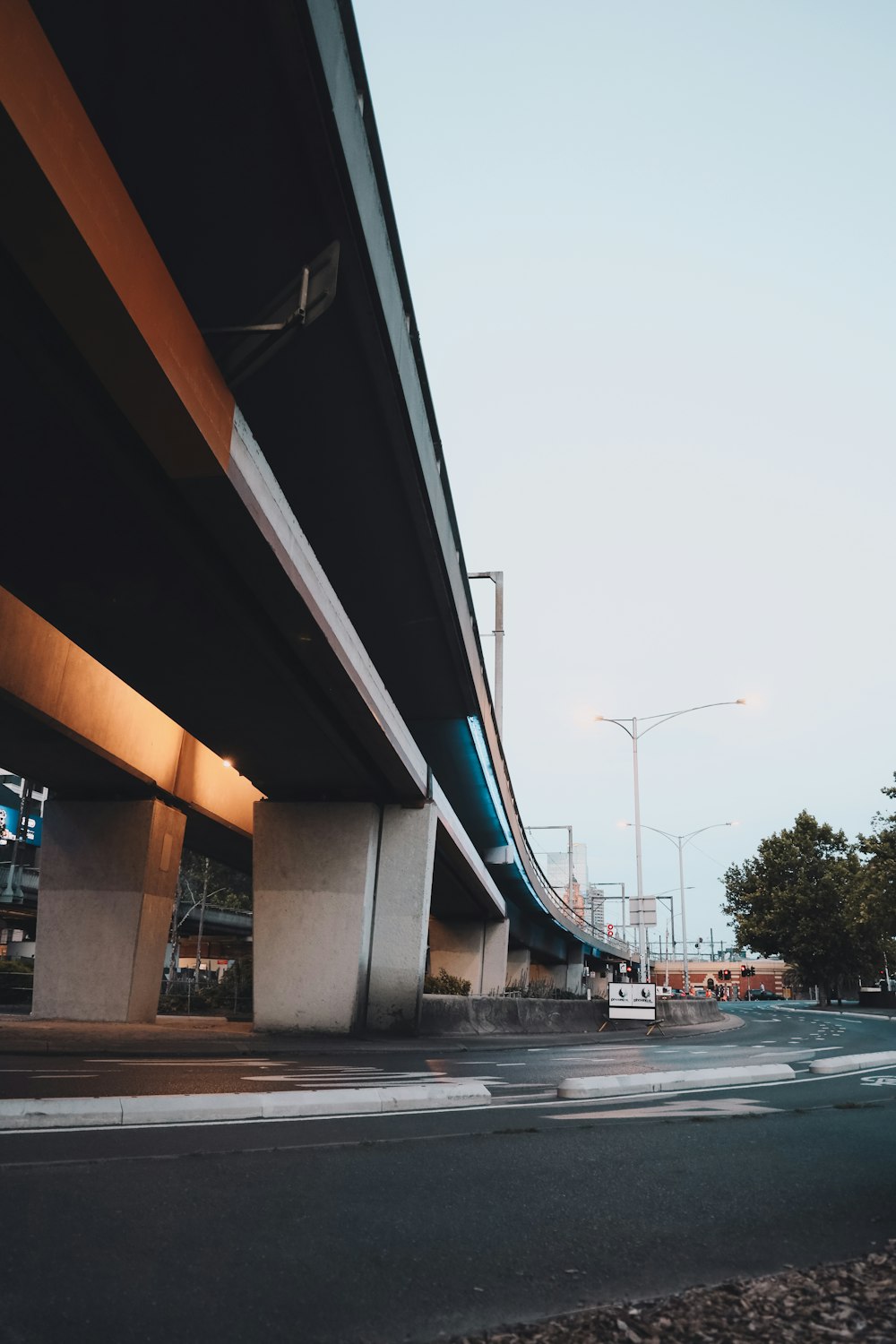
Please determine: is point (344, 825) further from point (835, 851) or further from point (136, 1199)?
point (835, 851)

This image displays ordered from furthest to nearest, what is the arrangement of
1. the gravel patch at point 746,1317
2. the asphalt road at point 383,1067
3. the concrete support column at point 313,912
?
the concrete support column at point 313,912, the asphalt road at point 383,1067, the gravel patch at point 746,1317

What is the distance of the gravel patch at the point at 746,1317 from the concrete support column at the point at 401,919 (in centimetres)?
1916

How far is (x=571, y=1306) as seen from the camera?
337cm

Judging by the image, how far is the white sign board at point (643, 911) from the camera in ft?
128

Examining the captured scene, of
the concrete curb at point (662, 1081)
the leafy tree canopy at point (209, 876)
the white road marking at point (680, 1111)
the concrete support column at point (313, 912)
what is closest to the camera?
the white road marking at point (680, 1111)

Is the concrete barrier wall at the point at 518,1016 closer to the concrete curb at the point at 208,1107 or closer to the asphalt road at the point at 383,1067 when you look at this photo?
the asphalt road at the point at 383,1067

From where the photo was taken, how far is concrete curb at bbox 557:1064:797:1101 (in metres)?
10.6

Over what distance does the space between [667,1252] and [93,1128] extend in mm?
4470

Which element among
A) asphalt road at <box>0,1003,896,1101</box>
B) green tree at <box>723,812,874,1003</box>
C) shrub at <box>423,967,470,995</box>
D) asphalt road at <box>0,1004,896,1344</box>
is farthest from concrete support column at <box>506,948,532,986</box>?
asphalt road at <box>0,1004,896,1344</box>

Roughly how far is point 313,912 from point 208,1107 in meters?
15.3

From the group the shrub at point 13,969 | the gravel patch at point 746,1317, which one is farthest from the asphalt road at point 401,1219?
the shrub at point 13,969

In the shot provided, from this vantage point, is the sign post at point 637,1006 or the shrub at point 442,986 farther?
the sign post at point 637,1006

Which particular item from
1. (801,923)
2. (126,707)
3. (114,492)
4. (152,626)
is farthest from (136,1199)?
(801,923)

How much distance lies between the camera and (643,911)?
3941 cm
